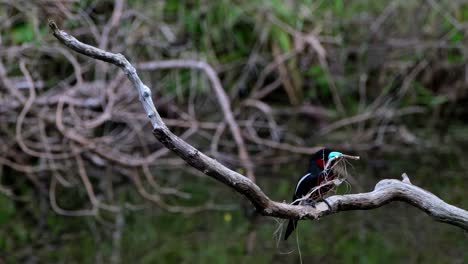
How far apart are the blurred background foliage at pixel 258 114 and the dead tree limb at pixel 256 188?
240cm

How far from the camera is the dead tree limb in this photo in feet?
6.36

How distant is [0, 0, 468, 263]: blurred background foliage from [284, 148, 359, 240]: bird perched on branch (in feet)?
6.72

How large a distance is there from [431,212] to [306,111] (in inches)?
211

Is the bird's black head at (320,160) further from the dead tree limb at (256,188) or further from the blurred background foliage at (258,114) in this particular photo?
the blurred background foliage at (258,114)

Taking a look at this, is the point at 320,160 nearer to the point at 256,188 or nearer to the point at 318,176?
the point at 318,176

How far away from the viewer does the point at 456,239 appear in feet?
16.6

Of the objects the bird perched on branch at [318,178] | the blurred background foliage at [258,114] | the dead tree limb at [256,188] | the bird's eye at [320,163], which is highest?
the blurred background foliage at [258,114]

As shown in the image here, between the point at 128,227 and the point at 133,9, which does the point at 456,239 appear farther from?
the point at 133,9

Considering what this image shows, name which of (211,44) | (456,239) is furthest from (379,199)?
(211,44)

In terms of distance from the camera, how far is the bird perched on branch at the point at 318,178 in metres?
2.52

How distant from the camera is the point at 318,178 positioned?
2.75 metres

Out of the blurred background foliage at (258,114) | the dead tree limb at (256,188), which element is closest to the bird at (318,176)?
the dead tree limb at (256,188)

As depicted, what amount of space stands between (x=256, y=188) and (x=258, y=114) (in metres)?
5.01

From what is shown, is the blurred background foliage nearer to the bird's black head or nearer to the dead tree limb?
the bird's black head
